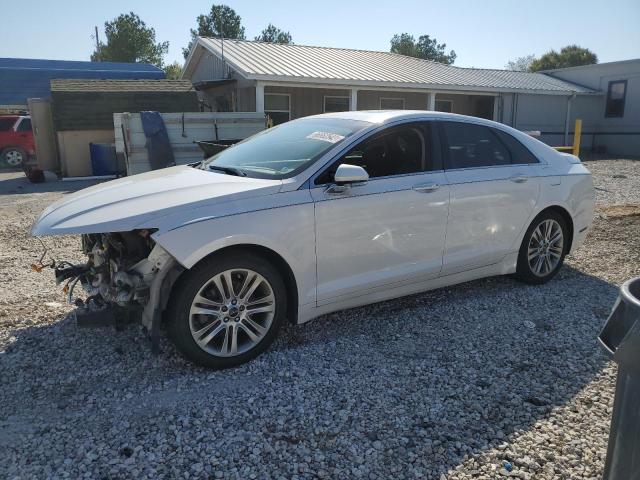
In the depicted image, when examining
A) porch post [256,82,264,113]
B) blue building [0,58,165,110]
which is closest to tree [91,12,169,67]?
blue building [0,58,165,110]

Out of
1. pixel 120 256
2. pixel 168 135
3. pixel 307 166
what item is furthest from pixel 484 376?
pixel 168 135

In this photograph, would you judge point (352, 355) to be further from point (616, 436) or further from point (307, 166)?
point (616, 436)

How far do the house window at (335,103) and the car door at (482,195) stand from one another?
15030 mm

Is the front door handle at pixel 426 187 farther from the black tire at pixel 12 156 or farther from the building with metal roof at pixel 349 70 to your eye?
the black tire at pixel 12 156

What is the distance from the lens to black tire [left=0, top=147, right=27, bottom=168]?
18.5m

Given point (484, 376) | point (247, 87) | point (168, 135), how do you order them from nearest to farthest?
point (484, 376) < point (168, 135) < point (247, 87)

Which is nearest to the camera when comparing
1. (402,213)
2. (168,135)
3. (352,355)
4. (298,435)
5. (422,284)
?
(298,435)

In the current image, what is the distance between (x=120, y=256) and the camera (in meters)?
3.51

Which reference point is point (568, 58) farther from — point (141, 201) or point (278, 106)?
point (141, 201)

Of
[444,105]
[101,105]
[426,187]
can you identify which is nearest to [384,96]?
[444,105]

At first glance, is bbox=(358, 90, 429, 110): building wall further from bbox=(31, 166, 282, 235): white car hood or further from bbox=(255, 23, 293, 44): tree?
bbox=(255, 23, 293, 44): tree

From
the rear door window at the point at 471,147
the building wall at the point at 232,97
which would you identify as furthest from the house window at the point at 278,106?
the rear door window at the point at 471,147

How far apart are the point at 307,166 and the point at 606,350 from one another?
239cm

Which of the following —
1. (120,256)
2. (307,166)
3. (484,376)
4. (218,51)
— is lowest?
(484,376)
